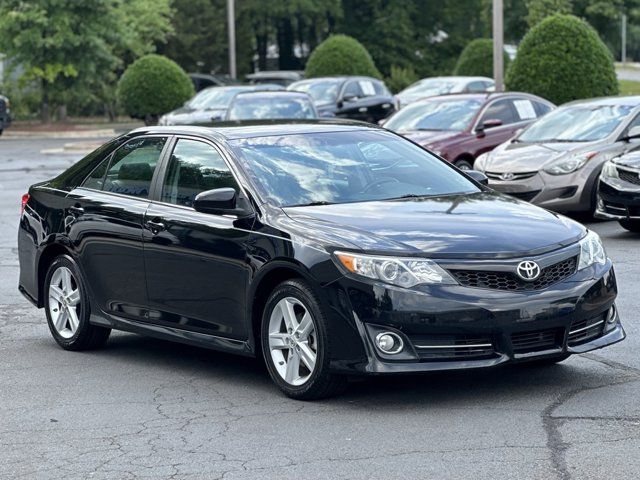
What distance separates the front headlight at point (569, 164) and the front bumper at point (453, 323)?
946 cm

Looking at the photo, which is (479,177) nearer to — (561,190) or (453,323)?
(453,323)

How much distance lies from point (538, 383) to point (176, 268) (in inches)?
85.1

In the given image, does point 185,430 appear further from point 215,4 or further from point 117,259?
point 215,4

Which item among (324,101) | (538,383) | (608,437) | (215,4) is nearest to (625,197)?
(538,383)

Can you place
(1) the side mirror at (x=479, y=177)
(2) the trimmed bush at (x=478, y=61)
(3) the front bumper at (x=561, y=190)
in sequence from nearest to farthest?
1. (1) the side mirror at (x=479, y=177)
2. (3) the front bumper at (x=561, y=190)
3. (2) the trimmed bush at (x=478, y=61)

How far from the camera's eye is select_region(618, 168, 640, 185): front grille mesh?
14344 mm

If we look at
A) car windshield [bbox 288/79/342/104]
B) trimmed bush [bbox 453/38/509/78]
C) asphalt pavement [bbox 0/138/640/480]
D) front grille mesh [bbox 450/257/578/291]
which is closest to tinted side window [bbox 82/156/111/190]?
asphalt pavement [bbox 0/138/640/480]

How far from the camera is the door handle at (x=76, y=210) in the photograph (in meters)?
9.09

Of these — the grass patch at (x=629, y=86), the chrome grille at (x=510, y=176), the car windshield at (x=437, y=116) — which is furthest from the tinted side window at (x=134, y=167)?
the grass patch at (x=629, y=86)

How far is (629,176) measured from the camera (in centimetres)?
1443

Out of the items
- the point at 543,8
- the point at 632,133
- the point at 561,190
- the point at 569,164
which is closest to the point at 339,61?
the point at 543,8

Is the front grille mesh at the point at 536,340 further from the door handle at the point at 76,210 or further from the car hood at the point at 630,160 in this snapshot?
the car hood at the point at 630,160

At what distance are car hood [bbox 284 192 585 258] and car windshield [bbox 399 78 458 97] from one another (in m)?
27.3

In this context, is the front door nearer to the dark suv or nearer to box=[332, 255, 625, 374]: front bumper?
box=[332, 255, 625, 374]: front bumper
